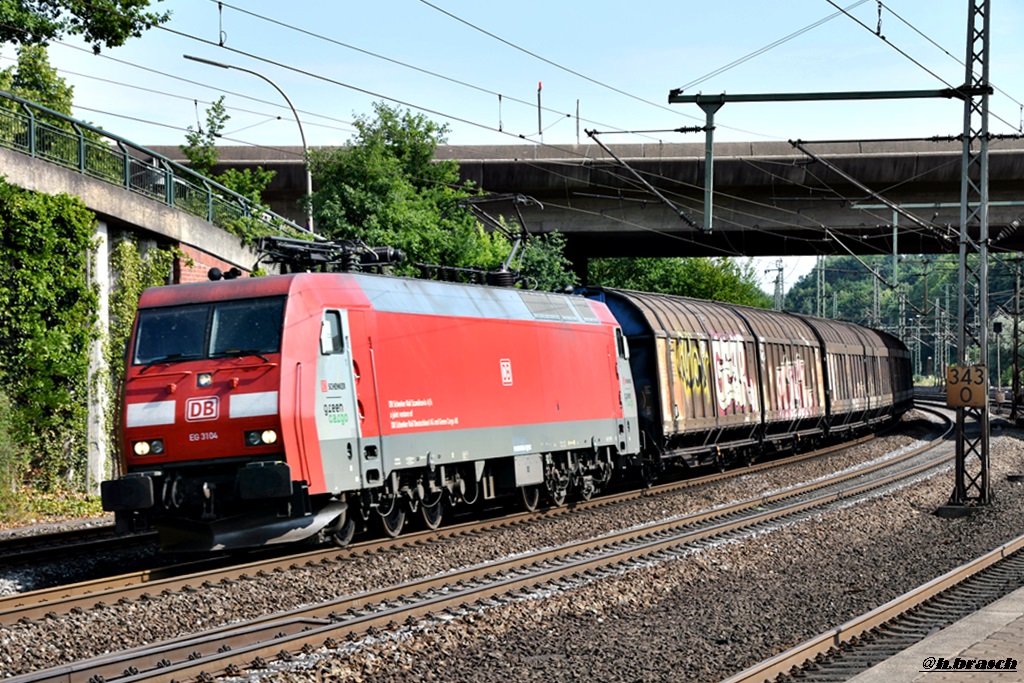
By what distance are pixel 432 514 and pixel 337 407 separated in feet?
11.0

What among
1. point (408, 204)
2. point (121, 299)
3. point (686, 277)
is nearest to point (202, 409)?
point (121, 299)

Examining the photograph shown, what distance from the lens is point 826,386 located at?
32.7 meters

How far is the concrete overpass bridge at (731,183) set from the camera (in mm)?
37062

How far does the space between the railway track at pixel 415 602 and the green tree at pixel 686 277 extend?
138 ft

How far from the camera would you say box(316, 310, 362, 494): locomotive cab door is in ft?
43.4

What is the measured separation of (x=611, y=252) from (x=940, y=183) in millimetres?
13624

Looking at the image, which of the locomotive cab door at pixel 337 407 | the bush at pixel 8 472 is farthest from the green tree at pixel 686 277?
the locomotive cab door at pixel 337 407

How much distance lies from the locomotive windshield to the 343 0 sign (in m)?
11.5

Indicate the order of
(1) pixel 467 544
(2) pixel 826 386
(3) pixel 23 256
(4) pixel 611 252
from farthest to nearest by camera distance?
1. (4) pixel 611 252
2. (2) pixel 826 386
3. (3) pixel 23 256
4. (1) pixel 467 544

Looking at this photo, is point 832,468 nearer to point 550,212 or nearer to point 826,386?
point 826,386

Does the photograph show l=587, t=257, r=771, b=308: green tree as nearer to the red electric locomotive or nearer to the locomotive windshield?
the red electric locomotive

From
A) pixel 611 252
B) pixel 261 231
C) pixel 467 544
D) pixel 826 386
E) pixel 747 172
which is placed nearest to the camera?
pixel 467 544

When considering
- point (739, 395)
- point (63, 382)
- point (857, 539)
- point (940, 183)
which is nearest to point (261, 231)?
point (63, 382)

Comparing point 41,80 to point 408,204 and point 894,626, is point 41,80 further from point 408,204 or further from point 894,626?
point 894,626
